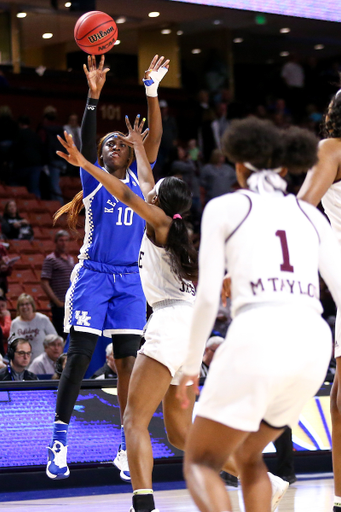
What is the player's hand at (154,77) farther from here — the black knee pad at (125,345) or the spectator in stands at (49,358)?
the spectator in stands at (49,358)

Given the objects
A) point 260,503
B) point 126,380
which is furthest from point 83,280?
point 260,503

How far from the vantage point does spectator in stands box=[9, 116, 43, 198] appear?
1245 centimetres

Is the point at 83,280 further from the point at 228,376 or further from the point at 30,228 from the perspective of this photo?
the point at 30,228

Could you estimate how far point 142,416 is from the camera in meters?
3.71

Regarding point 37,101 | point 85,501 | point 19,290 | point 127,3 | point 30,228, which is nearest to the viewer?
point 85,501

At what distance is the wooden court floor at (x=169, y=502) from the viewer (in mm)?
4832

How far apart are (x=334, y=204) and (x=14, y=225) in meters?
8.39

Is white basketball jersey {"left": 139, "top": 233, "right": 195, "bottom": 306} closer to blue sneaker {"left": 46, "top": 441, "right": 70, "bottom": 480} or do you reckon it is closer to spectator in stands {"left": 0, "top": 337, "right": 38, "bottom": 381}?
blue sneaker {"left": 46, "top": 441, "right": 70, "bottom": 480}

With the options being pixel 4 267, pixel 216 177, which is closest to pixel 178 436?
pixel 4 267

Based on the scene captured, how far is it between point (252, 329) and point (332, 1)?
27.8 ft

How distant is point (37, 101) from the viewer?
17.1m

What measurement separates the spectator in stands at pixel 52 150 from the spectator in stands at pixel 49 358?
19.4 feet

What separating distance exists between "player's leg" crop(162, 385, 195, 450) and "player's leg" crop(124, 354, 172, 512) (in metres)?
0.17

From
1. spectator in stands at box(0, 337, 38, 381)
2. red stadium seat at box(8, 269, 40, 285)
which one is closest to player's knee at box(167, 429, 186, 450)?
spectator in stands at box(0, 337, 38, 381)
